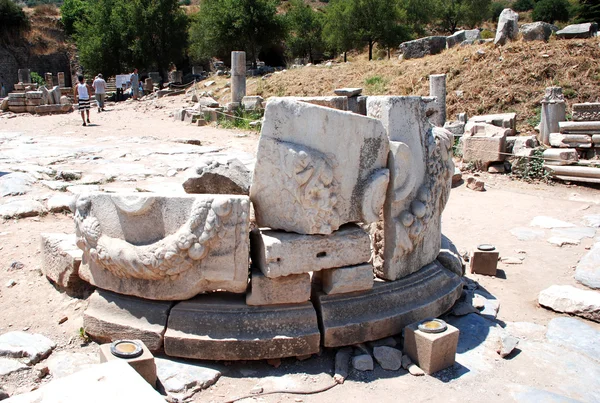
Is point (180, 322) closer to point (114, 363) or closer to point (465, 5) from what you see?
point (114, 363)

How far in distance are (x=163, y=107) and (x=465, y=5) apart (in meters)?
22.4

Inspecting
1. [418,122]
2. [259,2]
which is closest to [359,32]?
[259,2]

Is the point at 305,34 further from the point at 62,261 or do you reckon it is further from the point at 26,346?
the point at 26,346

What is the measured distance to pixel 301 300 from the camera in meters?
3.48

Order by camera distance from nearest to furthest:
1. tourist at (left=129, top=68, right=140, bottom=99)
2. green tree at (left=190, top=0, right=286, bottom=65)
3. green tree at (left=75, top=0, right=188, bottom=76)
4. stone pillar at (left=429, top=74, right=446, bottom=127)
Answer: stone pillar at (left=429, top=74, right=446, bottom=127), tourist at (left=129, top=68, right=140, bottom=99), green tree at (left=190, top=0, right=286, bottom=65), green tree at (left=75, top=0, right=188, bottom=76)

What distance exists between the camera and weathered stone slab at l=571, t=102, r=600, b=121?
989 cm

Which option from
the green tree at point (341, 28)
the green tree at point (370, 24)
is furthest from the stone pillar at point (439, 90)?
the green tree at point (341, 28)

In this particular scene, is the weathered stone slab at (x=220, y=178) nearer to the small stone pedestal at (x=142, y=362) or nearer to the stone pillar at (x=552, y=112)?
the small stone pedestal at (x=142, y=362)

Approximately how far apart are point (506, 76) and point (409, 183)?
35.0 ft

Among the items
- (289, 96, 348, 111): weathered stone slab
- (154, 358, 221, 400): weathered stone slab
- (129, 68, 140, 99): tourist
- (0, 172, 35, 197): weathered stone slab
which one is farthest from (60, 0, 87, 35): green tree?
(154, 358, 221, 400): weathered stone slab

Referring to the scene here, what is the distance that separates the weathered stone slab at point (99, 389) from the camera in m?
2.33

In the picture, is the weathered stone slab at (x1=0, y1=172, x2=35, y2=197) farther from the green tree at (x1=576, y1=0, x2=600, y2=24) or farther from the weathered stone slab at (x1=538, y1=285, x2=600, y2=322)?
the green tree at (x1=576, y1=0, x2=600, y2=24)

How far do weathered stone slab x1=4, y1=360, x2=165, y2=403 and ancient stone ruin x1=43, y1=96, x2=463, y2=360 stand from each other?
0.82 m

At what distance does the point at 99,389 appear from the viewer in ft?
7.83
